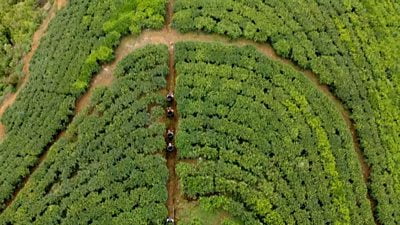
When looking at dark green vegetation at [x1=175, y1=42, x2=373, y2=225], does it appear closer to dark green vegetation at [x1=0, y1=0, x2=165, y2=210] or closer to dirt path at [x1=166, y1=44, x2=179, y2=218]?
dirt path at [x1=166, y1=44, x2=179, y2=218]

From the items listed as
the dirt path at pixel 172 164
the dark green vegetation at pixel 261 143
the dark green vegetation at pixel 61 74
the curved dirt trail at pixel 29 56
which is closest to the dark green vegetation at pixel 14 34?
the curved dirt trail at pixel 29 56

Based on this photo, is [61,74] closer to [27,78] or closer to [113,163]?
[27,78]

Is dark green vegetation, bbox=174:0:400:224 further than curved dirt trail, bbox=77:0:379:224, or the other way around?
curved dirt trail, bbox=77:0:379:224

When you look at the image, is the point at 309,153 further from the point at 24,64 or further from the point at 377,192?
the point at 24,64

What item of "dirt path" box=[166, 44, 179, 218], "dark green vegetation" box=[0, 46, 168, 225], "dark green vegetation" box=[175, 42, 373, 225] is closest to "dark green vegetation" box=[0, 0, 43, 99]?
"dark green vegetation" box=[0, 46, 168, 225]

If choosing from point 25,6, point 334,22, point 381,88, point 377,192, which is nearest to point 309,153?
point 377,192

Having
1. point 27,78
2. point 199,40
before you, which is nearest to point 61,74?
point 27,78
